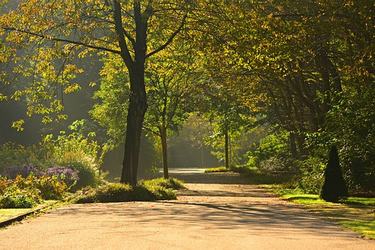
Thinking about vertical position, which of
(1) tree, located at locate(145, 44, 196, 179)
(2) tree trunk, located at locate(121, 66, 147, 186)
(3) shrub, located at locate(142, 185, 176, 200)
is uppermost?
(1) tree, located at locate(145, 44, 196, 179)

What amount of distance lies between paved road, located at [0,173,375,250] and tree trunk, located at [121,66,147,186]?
5894 millimetres

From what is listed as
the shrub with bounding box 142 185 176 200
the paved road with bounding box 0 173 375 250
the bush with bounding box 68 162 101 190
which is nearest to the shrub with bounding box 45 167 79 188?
the bush with bounding box 68 162 101 190

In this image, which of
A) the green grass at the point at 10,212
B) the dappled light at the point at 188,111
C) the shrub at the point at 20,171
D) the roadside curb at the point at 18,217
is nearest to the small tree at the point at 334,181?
the dappled light at the point at 188,111

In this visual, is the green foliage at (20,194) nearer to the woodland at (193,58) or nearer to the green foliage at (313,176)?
the woodland at (193,58)

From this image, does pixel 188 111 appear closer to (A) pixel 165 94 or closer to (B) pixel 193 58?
(A) pixel 165 94

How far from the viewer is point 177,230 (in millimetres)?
12602

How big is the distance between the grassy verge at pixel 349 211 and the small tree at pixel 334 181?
0.92 ft

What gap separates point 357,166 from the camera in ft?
79.1

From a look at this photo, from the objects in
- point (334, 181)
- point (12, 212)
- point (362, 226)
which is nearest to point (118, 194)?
point (12, 212)

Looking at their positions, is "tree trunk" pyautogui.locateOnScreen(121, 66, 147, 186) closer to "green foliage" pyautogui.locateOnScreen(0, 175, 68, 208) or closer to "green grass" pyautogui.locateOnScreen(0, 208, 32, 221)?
"green foliage" pyautogui.locateOnScreen(0, 175, 68, 208)

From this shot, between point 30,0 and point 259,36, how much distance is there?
8.22 metres

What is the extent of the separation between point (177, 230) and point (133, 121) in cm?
1151

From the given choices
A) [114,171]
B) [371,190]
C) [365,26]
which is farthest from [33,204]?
[114,171]

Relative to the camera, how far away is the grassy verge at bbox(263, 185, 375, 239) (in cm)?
1369
